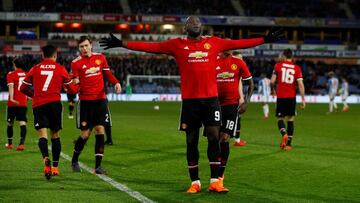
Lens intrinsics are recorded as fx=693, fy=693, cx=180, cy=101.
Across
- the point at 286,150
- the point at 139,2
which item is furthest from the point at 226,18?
the point at 286,150

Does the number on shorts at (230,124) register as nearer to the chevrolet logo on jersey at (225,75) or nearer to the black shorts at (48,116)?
the chevrolet logo on jersey at (225,75)

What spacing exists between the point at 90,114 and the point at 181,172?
185 cm

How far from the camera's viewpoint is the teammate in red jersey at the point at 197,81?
953 cm

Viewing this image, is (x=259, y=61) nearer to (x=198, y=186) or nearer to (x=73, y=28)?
(x=73, y=28)

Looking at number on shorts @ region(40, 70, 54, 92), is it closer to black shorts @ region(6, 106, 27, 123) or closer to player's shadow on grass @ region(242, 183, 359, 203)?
player's shadow on grass @ region(242, 183, 359, 203)

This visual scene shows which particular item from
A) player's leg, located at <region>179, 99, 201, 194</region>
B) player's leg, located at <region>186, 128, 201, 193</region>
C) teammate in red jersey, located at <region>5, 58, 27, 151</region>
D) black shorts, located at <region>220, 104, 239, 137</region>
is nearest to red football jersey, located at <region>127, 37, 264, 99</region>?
player's leg, located at <region>179, 99, 201, 194</region>

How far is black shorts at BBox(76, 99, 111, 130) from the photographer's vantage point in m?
11.7

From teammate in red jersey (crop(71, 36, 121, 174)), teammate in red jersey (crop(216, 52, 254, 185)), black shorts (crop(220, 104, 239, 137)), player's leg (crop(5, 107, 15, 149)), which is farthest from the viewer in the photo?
player's leg (crop(5, 107, 15, 149))

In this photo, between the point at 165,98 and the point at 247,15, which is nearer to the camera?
the point at 165,98

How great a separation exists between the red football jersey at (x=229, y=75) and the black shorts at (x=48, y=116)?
2.72m

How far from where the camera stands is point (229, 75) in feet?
38.6

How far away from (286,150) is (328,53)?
52450 mm

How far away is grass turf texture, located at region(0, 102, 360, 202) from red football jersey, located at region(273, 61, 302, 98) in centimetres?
138

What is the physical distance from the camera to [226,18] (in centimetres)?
6794
